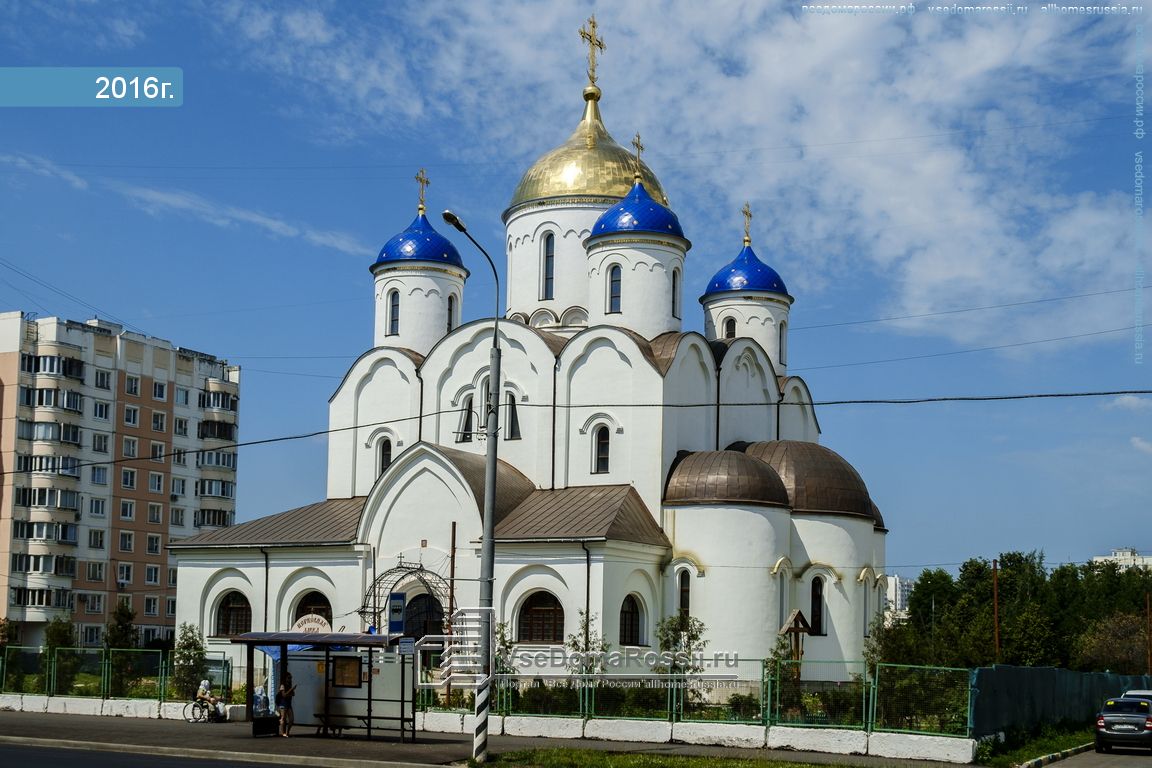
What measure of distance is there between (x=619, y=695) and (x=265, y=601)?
51.8ft

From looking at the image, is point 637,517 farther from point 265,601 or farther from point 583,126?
point 583,126

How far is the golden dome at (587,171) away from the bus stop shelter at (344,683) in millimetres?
20575

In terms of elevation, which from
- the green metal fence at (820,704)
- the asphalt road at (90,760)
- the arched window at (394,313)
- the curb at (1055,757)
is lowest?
the curb at (1055,757)

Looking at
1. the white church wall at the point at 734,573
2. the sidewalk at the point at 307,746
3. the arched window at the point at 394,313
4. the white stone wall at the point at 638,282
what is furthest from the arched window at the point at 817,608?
the arched window at the point at 394,313

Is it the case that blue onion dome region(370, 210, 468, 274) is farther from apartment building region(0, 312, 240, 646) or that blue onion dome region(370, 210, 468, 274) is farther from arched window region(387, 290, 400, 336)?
apartment building region(0, 312, 240, 646)

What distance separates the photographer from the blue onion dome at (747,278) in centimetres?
4262

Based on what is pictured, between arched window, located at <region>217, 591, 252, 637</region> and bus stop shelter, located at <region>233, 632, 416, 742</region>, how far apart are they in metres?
15.1

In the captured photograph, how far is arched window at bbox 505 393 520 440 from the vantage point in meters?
37.1

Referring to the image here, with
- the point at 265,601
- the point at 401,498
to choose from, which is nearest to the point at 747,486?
the point at 401,498

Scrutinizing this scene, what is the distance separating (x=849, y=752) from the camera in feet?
69.1

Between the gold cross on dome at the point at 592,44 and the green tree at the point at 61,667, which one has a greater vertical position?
the gold cross on dome at the point at 592,44

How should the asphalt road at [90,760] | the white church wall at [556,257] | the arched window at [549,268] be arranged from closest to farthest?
the asphalt road at [90,760] → the white church wall at [556,257] → the arched window at [549,268]

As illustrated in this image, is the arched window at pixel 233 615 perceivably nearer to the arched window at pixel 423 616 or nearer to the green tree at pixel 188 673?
Result: the arched window at pixel 423 616

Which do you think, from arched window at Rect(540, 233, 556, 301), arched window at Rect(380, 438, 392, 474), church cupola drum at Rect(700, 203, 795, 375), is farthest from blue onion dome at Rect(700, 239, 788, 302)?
arched window at Rect(380, 438, 392, 474)
